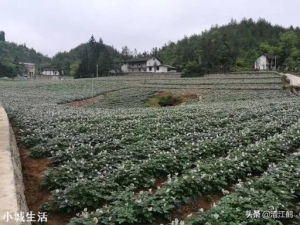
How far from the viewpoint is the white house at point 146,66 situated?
88.5 m

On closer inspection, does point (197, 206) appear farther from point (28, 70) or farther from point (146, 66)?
point (28, 70)

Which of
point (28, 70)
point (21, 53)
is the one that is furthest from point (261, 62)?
point (21, 53)

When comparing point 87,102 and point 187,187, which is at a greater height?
point 187,187

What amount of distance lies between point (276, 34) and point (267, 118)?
10918 centimetres

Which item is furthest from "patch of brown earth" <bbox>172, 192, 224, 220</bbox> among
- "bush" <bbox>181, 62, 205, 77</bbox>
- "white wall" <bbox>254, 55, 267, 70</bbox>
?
"white wall" <bbox>254, 55, 267, 70</bbox>

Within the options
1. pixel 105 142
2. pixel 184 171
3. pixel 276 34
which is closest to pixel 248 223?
pixel 184 171

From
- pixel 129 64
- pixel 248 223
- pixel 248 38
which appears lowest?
pixel 248 223

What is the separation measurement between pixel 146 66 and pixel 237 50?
2790 centimetres

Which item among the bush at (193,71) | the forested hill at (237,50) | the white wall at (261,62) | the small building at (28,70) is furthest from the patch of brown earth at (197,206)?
the small building at (28,70)

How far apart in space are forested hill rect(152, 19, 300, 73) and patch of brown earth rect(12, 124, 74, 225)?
5516cm

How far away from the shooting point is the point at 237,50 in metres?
76.6

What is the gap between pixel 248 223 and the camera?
16.1 ft

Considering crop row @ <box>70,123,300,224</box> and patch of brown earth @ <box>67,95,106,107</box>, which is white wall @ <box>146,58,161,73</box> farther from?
crop row @ <box>70,123,300,224</box>

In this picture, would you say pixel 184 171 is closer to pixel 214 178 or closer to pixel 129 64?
pixel 214 178
